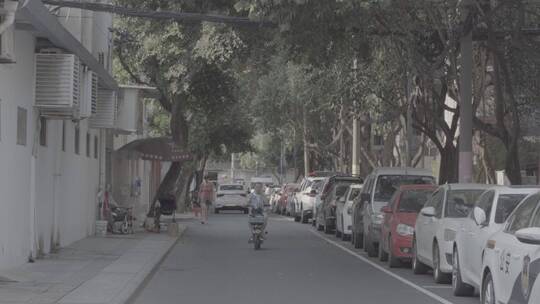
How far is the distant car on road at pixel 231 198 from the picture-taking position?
49031 millimetres

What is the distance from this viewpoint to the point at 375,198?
22.0m

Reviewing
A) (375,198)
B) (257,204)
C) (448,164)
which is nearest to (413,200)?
(375,198)

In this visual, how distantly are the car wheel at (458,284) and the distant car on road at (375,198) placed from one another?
Result: 21.7ft

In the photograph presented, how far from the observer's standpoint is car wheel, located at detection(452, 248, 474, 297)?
13609 mm

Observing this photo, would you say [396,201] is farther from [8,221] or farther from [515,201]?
[8,221]

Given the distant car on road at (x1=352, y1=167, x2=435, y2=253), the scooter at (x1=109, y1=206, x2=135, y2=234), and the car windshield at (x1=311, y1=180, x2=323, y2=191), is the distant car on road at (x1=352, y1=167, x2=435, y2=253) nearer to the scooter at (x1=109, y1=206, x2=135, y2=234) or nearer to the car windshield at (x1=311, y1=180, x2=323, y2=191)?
the scooter at (x1=109, y1=206, x2=135, y2=234)

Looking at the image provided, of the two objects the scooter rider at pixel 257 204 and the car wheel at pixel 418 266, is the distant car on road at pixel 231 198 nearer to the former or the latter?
the scooter rider at pixel 257 204

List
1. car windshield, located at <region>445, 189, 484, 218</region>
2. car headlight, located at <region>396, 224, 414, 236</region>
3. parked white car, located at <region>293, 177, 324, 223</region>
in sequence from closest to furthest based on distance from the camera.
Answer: car windshield, located at <region>445, 189, 484, 218</region> < car headlight, located at <region>396, 224, 414, 236</region> < parked white car, located at <region>293, 177, 324, 223</region>

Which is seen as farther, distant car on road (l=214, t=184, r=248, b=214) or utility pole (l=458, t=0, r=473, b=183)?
distant car on road (l=214, t=184, r=248, b=214)

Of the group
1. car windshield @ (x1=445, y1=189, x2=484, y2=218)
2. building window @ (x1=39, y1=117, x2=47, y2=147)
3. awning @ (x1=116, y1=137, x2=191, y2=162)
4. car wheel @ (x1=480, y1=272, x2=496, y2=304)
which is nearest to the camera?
car wheel @ (x1=480, y1=272, x2=496, y2=304)

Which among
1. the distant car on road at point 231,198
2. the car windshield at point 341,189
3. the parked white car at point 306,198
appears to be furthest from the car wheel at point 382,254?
the distant car on road at point 231,198

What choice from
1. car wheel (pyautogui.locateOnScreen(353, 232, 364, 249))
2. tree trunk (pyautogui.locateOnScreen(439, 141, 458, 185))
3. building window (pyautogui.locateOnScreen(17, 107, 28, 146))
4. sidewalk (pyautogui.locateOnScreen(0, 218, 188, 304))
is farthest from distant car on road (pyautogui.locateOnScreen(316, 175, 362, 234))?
building window (pyautogui.locateOnScreen(17, 107, 28, 146))

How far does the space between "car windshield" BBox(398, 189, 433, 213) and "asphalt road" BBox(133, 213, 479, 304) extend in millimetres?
1322

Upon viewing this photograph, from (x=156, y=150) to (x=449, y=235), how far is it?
51.6ft
